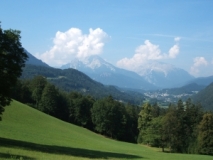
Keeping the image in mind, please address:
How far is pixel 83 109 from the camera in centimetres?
10719

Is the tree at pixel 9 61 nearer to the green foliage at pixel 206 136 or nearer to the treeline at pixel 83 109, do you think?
the green foliage at pixel 206 136

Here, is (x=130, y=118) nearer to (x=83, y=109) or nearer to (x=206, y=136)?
(x=83, y=109)

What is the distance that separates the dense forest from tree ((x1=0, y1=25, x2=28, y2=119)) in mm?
59461

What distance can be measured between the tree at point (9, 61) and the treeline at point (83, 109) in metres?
70.7

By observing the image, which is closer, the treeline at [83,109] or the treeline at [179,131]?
the treeline at [179,131]

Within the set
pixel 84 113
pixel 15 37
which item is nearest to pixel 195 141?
pixel 84 113

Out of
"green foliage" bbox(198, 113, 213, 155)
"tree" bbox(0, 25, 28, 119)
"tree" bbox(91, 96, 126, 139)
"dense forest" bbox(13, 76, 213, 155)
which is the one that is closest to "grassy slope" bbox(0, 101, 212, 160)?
"tree" bbox(0, 25, 28, 119)

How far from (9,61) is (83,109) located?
256 feet

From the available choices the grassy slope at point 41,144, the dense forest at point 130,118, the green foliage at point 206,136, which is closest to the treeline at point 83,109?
the dense forest at point 130,118

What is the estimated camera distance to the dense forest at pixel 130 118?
83062 mm

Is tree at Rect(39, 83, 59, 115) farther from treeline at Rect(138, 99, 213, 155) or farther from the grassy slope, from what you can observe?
the grassy slope

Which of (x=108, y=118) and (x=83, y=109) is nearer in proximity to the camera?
(x=108, y=118)

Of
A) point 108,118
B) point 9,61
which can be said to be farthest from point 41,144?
point 108,118

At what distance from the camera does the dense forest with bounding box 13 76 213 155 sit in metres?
83.1
